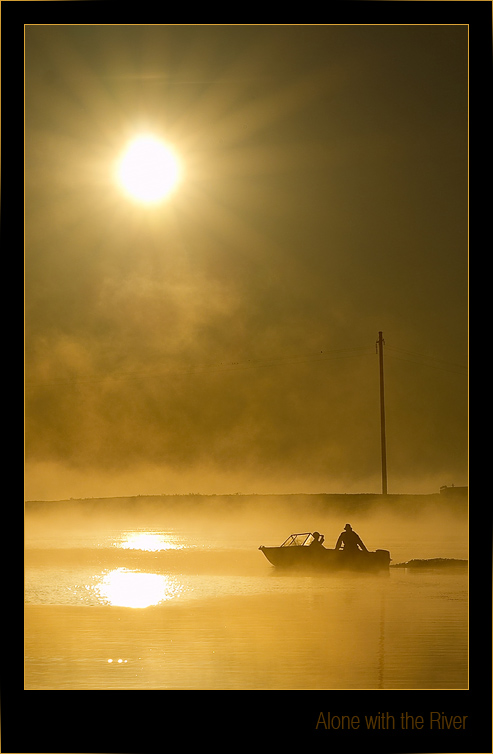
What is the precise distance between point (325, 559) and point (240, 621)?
6.59 metres

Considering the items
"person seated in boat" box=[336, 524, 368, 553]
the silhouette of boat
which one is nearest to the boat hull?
the silhouette of boat

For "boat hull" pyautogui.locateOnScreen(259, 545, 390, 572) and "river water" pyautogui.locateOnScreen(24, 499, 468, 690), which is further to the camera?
"boat hull" pyautogui.locateOnScreen(259, 545, 390, 572)

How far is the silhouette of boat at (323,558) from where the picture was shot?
18.9 metres

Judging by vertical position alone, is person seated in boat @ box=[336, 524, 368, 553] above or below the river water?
above

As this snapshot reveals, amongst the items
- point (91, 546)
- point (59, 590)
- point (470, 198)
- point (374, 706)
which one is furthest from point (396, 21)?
point (91, 546)

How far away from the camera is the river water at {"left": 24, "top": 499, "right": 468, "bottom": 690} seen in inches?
381

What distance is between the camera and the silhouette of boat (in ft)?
61.9

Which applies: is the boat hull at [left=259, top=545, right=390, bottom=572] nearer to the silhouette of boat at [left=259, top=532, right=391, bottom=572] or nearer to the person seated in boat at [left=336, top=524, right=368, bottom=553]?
the silhouette of boat at [left=259, top=532, right=391, bottom=572]

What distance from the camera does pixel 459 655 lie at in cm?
1052

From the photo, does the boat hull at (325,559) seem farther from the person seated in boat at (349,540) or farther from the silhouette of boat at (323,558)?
the person seated in boat at (349,540)

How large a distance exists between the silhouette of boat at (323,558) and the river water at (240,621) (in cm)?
26

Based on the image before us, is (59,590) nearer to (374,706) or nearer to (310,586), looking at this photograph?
(310,586)

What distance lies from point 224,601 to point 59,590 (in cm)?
336

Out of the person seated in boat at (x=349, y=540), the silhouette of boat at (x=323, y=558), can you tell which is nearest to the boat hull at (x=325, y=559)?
the silhouette of boat at (x=323, y=558)
